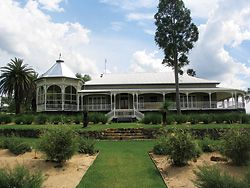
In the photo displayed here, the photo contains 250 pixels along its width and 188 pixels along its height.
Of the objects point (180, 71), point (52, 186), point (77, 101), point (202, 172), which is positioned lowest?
point (52, 186)

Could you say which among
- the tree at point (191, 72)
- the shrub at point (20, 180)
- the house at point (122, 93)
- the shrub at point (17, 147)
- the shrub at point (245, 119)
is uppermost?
the tree at point (191, 72)

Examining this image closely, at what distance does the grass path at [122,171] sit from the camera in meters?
10.4

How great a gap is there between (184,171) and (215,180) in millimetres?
→ 3895

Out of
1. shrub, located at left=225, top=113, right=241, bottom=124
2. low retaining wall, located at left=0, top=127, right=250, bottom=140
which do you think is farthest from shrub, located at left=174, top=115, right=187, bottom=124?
low retaining wall, located at left=0, top=127, right=250, bottom=140

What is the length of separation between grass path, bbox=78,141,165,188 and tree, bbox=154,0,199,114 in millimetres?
21745

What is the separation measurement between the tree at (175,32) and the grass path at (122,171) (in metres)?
21.7

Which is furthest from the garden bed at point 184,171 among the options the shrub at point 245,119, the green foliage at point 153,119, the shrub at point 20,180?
the shrub at point 245,119

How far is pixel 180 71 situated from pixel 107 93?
365 inches

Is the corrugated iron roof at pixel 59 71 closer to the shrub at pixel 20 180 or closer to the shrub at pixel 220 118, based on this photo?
the shrub at pixel 220 118

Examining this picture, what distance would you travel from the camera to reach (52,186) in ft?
33.8

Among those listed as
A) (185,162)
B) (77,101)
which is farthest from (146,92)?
(185,162)

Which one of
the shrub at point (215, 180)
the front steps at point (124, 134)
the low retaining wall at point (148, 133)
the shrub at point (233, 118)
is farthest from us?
the shrub at point (233, 118)

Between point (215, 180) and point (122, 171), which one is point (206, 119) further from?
point (215, 180)

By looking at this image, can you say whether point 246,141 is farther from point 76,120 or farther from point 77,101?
point 77,101
